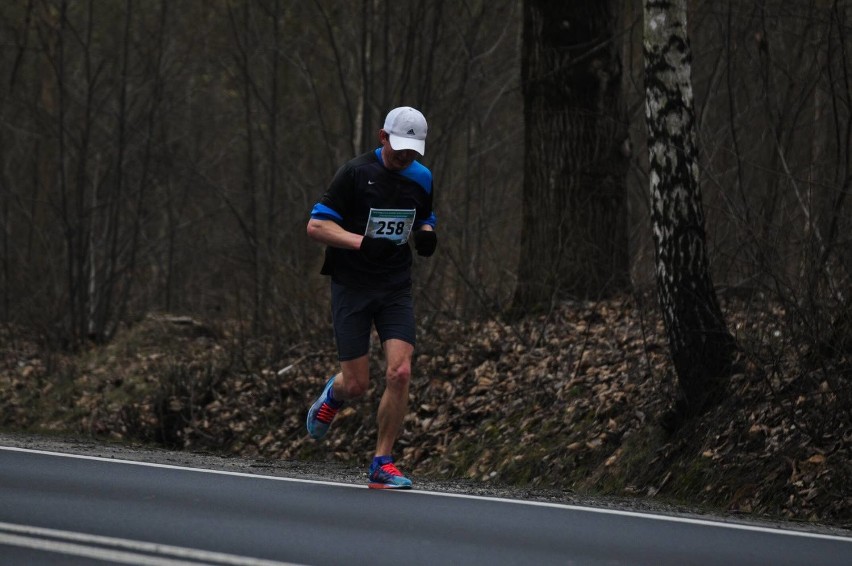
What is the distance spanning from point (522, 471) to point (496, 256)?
6182 mm

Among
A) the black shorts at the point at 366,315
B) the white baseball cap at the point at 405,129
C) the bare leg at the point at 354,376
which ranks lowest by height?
the bare leg at the point at 354,376

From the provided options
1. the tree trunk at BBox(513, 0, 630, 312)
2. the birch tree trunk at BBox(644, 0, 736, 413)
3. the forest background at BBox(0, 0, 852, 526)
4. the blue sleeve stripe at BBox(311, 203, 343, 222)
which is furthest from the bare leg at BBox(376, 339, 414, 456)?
the tree trunk at BBox(513, 0, 630, 312)

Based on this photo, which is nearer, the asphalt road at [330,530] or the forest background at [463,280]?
the asphalt road at [330,530]

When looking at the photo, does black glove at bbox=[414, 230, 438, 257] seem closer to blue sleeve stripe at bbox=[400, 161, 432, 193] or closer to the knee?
blue sleeve stripe at bbox=[400, 161, 432, 193]

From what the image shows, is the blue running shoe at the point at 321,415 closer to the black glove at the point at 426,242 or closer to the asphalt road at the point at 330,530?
the asphalt road at the point at 330,530

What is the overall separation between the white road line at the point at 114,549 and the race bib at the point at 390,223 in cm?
299

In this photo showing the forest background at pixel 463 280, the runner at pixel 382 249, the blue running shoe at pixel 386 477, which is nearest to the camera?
the runner at pixel 382 249

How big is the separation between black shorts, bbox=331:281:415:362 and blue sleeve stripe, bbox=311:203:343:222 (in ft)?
1.79

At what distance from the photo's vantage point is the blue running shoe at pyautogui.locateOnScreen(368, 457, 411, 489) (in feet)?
32.1

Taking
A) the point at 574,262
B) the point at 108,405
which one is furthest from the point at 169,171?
the point at 574,262

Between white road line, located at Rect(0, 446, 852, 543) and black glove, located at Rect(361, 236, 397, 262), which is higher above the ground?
black glove, located at Rect(361, 236, 397, 262)

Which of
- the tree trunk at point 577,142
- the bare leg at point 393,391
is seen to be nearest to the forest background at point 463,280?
the tree trunk at point 577,142

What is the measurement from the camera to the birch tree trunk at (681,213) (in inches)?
447

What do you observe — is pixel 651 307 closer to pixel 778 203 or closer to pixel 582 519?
pixel 778 203
